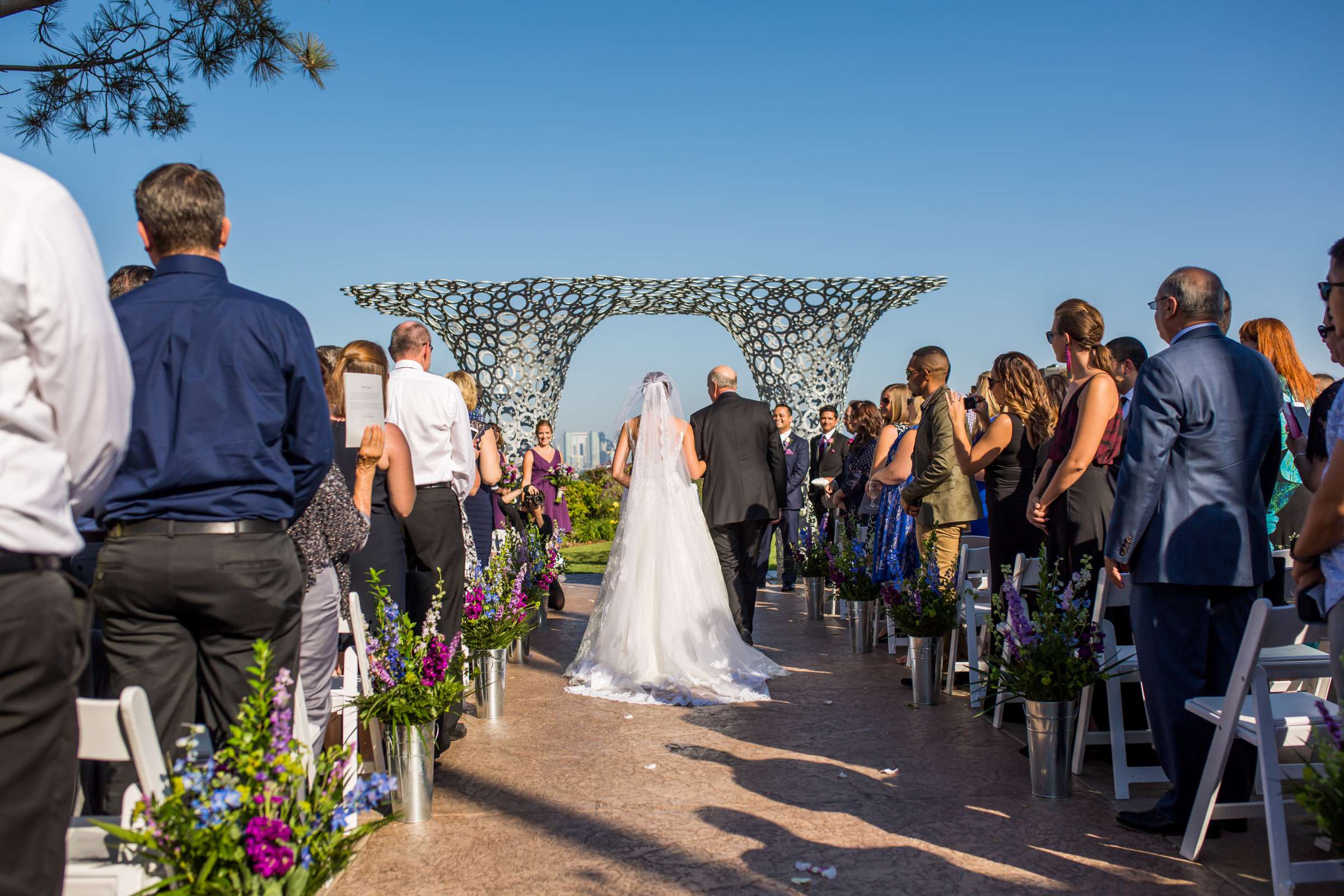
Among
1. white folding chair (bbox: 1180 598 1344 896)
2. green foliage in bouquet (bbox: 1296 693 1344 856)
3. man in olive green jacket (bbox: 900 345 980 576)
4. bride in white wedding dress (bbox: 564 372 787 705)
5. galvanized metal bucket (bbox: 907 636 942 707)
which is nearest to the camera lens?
green foliage in bouquet (bbox: 1296 693 1344 856)

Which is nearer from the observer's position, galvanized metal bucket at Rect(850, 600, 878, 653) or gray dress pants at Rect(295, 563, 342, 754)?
gray dress pants at Rect(295, 563, 342, 754)

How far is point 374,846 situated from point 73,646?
2.25 m

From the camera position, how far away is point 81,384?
1894 mm

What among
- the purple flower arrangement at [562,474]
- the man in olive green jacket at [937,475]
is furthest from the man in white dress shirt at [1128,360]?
the purple flower arrangement at [562,474]

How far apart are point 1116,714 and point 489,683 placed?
324cm

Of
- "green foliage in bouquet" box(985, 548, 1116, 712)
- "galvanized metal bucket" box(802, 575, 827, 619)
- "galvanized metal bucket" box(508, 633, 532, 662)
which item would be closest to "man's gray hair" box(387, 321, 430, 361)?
"galvanized metal bucket" box(508, 633, 532, 662)

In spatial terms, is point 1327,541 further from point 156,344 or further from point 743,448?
point 743,448

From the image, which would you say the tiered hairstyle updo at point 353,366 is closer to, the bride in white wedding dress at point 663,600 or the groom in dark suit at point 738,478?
the bride in white wedding dress at point 663,600

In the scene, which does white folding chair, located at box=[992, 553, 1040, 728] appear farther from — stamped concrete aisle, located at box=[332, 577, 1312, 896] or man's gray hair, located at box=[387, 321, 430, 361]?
man's gray hair, located at box=[387, 321, 430, 361]

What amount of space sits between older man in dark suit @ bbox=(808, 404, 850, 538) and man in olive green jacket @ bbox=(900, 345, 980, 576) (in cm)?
435

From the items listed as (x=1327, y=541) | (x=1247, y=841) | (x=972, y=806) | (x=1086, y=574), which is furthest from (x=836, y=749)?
(x=1327, y=541)

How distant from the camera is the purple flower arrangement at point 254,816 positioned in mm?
2139

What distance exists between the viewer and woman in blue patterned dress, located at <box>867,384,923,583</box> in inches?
287

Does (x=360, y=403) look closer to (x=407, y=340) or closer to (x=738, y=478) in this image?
(x=407, y=340)
